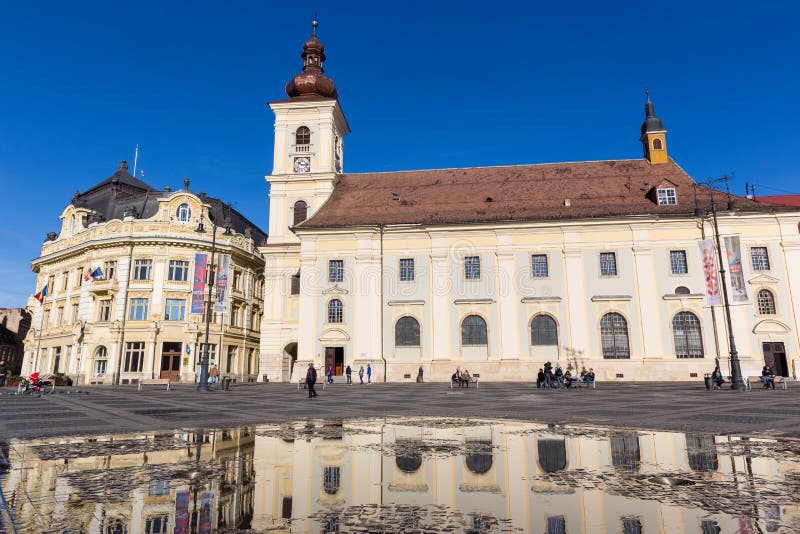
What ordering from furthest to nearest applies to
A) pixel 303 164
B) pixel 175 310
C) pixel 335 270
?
pixel 175 310
pixel 303 164
pixel 335 270

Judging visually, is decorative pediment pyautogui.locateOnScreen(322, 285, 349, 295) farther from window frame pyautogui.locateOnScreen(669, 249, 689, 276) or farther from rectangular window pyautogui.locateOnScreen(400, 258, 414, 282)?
window frame pyautogui.locateOnScreen(669, 249, 689, 276)

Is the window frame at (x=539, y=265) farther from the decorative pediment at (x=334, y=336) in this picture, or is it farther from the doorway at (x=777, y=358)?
the doorway at (x=777, y=358)

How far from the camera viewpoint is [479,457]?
21.6 ft

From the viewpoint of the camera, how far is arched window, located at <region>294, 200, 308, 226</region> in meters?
42.8

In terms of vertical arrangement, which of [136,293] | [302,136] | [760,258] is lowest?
[136,293]

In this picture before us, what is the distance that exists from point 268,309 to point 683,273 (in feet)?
102

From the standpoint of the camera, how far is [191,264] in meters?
44.8

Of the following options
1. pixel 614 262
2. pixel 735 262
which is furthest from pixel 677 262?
pixel 735 262

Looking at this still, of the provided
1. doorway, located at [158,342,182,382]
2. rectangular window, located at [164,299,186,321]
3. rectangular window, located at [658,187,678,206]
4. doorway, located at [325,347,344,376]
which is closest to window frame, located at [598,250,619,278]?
rectangular window, located at [658,187,678,206]

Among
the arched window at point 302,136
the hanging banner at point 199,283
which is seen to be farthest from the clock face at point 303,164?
the hanging banner at point 199,283

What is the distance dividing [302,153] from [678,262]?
30611mm

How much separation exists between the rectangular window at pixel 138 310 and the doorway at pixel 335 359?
17.4 m

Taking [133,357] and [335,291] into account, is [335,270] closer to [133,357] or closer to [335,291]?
[335,291]

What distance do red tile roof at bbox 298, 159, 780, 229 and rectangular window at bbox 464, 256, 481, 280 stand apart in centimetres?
284
